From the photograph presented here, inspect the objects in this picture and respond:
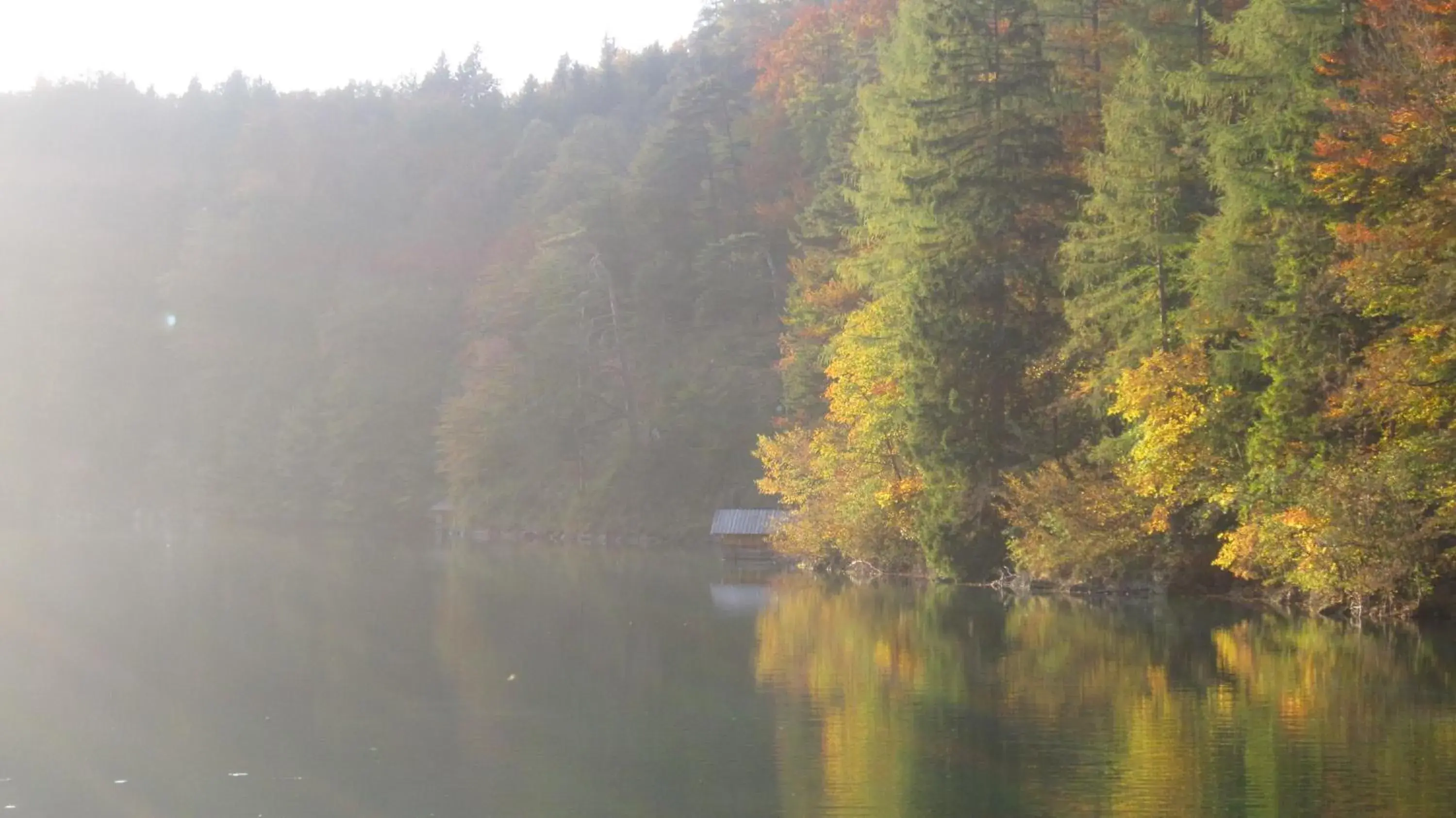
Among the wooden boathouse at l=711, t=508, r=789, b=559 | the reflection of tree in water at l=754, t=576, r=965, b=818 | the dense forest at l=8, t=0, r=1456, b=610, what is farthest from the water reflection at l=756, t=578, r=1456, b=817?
the wooden boathouse at l=711, t=508, r=789, b=559

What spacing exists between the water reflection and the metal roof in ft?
73.1

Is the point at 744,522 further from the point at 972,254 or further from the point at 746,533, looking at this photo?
the point at 972,254

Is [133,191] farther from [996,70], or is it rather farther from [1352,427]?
[1352,427]

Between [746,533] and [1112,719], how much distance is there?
3298 cm

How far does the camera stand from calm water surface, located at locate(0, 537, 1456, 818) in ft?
41.1

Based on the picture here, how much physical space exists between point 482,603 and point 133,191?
79757 mm

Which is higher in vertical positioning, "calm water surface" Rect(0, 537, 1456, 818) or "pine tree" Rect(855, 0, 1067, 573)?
"pine tree" Rect(855, 0, 1067, 573)

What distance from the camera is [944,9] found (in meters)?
35.9

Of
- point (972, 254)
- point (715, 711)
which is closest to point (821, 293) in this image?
point (972, 254)

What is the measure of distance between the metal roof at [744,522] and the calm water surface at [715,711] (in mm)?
17834

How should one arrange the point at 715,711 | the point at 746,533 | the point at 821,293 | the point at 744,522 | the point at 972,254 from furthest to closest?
the point at 744,522 < the point at 746,533 < the point at 821,293 < the point at 972,254 < the point at 715,711

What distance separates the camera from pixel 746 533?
48531 mm

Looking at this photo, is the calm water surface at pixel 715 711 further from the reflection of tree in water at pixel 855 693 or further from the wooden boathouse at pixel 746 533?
the wooden boathouse at pixel 746 533

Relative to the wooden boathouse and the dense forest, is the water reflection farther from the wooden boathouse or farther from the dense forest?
the wooden boathouse
